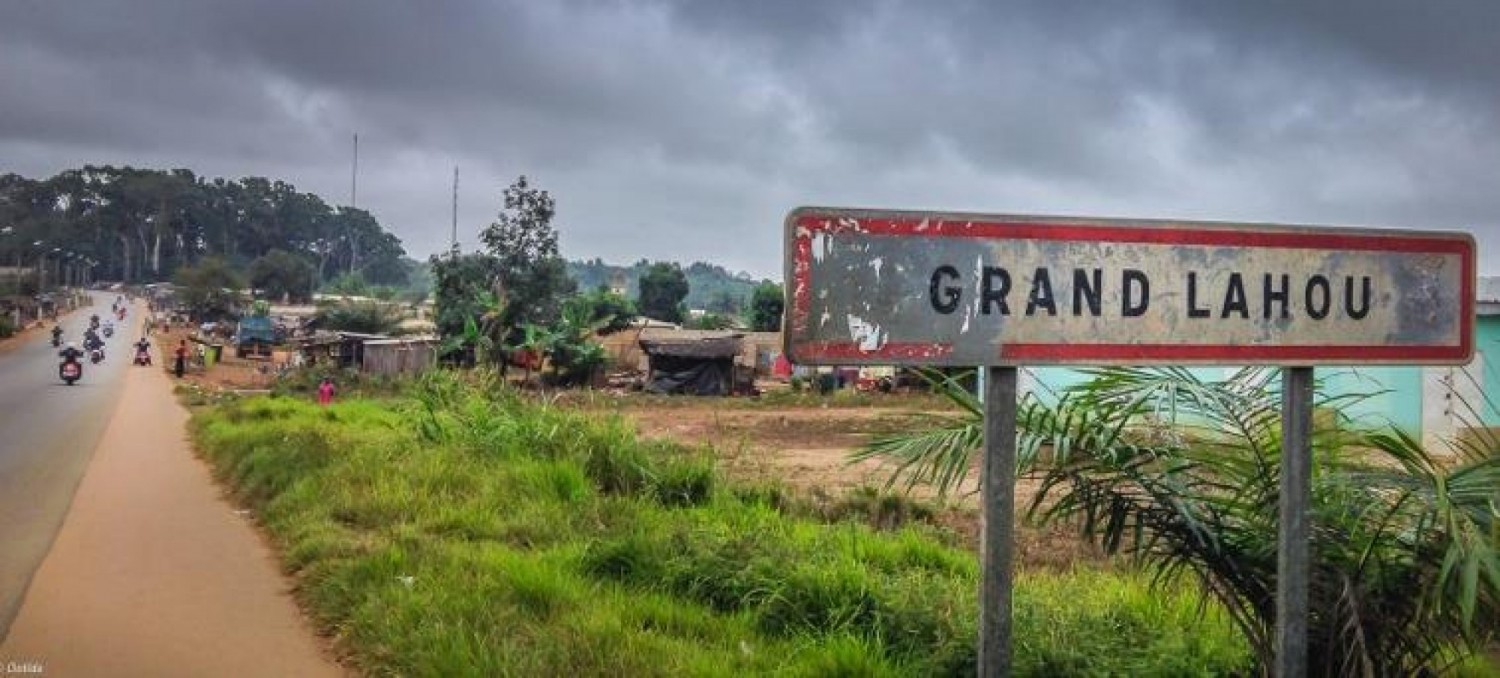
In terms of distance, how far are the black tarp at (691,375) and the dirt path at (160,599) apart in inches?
1043

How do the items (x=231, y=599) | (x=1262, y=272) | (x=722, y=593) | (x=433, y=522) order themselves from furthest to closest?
(x=433, y=522), (x=231, y=599), (x=722, y=593), (x=1262, y=272)

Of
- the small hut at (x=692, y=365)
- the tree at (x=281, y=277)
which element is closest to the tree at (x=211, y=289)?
the tree at (x=281, y=277)

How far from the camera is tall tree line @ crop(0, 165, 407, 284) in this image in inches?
3356

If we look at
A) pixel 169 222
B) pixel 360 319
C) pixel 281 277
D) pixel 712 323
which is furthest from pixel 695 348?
pixel 169 222

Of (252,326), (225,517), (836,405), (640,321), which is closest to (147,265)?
(252,326)

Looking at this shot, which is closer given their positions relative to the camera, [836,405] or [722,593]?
[722,593]

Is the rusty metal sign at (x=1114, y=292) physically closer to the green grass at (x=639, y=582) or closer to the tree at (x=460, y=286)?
the green grass at (x=639, y=582)

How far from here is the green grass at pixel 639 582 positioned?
4.30 metres

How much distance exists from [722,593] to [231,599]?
2.78 m

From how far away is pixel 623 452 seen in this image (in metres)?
9.45

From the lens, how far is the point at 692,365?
3759cm

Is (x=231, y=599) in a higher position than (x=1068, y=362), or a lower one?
lower

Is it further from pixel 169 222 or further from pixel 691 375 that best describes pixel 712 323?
pixel 169 222

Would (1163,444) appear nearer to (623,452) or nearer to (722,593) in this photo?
(722,593)
